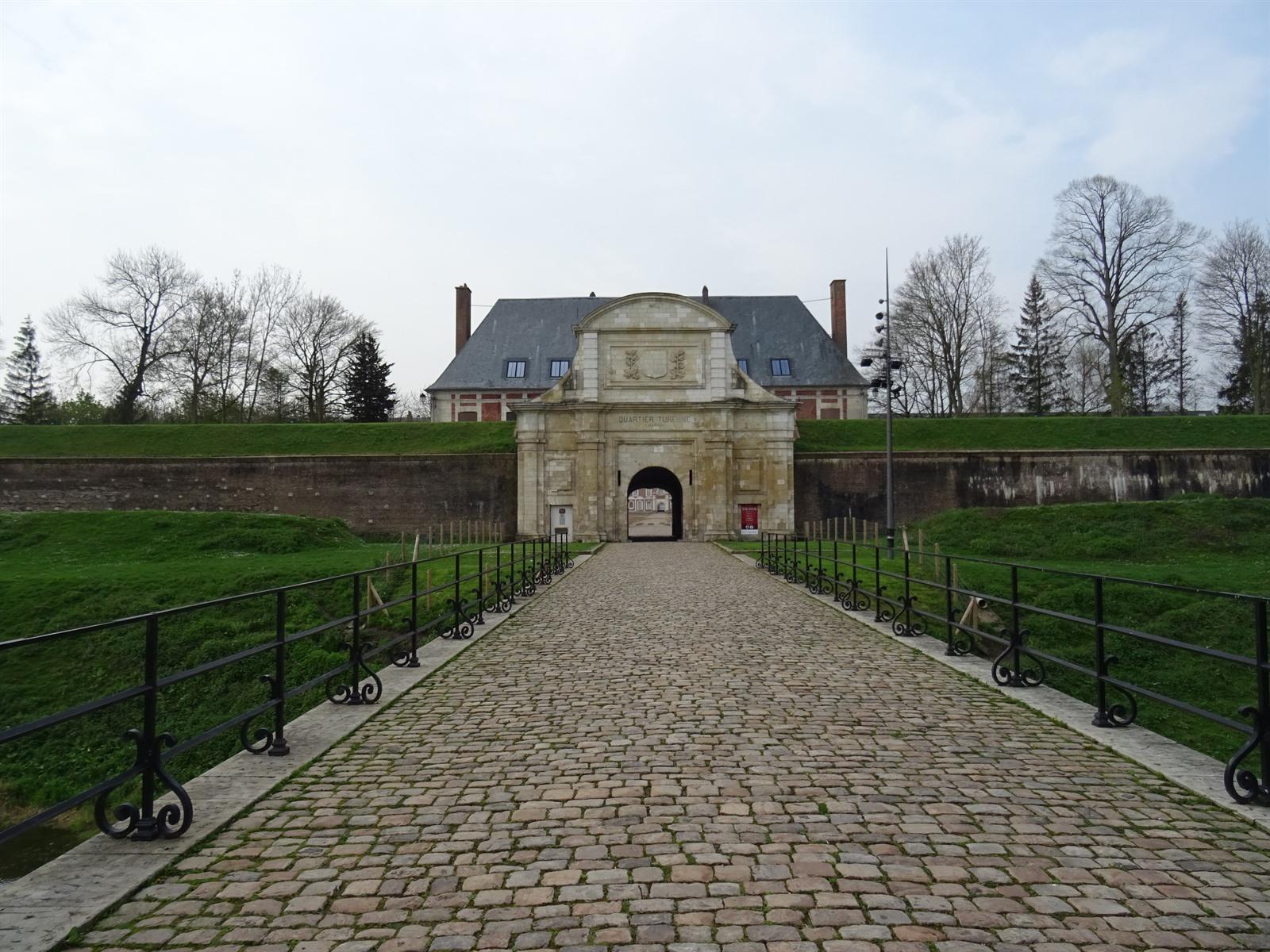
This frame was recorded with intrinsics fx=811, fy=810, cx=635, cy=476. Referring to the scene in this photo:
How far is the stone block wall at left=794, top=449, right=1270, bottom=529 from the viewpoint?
29359mm

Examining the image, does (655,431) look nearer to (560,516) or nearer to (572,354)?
(560,516)

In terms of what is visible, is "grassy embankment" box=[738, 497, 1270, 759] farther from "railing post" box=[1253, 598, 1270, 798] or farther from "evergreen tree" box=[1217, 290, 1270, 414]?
"evergreen tree" box=[1217, 290, 1270, 414]

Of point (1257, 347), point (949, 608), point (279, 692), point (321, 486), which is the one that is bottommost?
point (279, 692)

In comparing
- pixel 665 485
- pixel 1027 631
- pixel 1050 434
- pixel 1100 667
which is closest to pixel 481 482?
pixel 665 485

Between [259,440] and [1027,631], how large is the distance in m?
30.8

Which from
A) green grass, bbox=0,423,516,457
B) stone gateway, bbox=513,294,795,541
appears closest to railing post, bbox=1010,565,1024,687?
stone gateway, bbox=513,294,795,541

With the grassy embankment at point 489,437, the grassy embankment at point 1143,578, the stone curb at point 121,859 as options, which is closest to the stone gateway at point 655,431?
the grassy embankment at point 489,437

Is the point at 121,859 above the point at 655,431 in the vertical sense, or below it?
below

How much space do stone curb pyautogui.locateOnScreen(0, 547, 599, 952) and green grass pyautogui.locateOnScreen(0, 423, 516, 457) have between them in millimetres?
25835

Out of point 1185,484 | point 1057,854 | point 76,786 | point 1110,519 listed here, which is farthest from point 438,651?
point 1185,484

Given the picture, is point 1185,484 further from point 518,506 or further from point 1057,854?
point 1057,854

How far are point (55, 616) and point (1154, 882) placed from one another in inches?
631

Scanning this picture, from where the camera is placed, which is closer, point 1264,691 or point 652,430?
point 1264,691

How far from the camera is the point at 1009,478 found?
2989 cm
